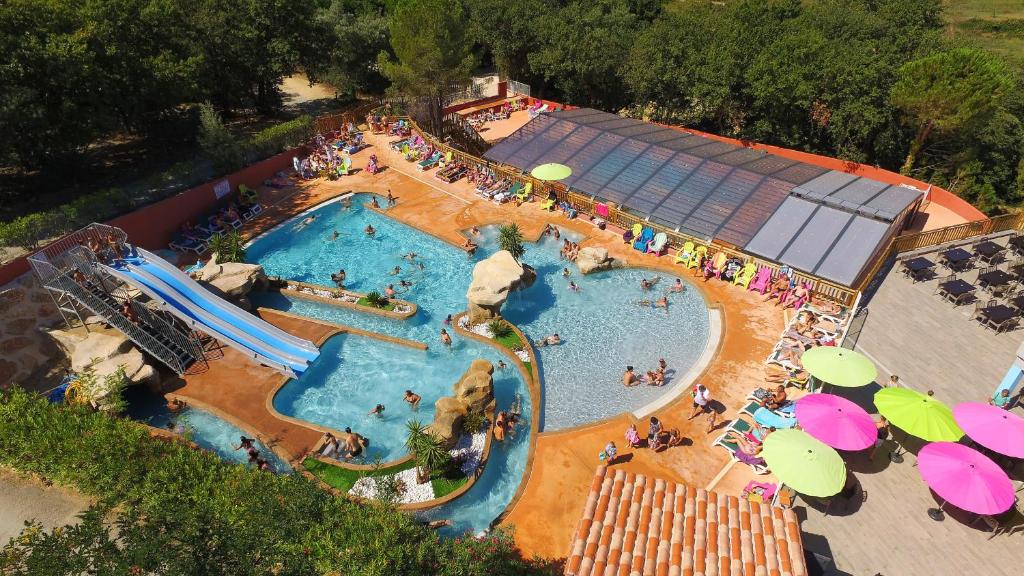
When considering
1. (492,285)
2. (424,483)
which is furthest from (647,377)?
(424,483)

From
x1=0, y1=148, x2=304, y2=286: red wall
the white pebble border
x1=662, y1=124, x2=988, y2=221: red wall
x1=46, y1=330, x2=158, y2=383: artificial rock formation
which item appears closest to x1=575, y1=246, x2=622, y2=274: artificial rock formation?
the white pebble border

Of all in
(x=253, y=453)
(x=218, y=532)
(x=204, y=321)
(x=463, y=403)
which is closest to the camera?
(x=218, y=532)

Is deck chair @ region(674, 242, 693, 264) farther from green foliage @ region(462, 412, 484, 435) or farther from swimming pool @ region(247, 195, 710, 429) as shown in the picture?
green foliage @ region(462, 412, 484, 435)

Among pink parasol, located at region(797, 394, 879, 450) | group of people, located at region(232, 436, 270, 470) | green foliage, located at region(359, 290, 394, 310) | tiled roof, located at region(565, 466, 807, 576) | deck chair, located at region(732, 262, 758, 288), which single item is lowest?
group of people, located at region(232, 436, 270, 470)

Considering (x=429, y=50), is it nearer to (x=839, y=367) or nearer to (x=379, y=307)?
(x=379, y=307)

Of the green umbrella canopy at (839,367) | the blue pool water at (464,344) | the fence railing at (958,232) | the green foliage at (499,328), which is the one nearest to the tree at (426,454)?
the blue pool water at (464,344)

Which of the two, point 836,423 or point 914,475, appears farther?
point 914,475
